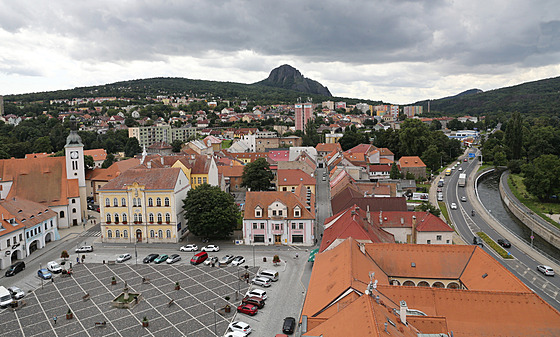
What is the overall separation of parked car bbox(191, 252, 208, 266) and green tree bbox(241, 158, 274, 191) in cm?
2940

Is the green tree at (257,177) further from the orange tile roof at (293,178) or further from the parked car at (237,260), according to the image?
the parked car at (237,260)

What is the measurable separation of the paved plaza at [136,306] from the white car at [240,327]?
0.65 metres

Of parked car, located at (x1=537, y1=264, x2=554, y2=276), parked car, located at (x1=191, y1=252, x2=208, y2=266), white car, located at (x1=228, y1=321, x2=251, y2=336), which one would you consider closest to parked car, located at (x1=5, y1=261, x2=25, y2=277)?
parked car, located at (x1=191, y1=252, x2=208, y2=266)

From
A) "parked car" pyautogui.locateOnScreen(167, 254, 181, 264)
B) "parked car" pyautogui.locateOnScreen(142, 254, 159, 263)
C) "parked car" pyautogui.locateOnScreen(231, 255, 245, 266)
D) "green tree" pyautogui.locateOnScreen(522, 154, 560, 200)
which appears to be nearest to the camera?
"parked car" pyautogui.locateOnScreen(231, 255, 245, 266)

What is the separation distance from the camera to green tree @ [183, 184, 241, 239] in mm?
44312

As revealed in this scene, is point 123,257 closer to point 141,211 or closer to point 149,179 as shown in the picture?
point 141,211

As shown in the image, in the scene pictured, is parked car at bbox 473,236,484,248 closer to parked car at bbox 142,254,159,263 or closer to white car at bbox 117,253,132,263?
parked car at bbox 142,254,159,263

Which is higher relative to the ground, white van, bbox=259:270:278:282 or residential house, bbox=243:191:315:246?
residential house, bbox=243:191:315:246

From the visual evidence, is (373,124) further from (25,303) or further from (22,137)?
(25,303)

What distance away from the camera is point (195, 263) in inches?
1532

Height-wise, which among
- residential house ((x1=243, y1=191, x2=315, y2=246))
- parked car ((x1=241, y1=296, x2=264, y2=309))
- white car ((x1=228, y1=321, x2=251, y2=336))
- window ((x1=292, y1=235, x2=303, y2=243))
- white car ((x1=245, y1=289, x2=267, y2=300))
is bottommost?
white car ((x1=228, y1=321, x2=251, y2=336))

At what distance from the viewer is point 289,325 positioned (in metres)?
27.0

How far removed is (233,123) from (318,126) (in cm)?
3387

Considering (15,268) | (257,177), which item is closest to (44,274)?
(15,268)
